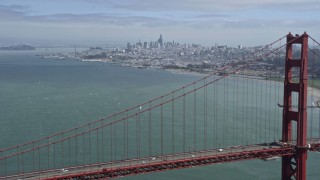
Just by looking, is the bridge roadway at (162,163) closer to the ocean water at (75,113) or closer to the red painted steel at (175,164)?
the red painted steel at (175,164)

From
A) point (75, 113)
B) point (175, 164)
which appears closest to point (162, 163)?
point (175, 164)

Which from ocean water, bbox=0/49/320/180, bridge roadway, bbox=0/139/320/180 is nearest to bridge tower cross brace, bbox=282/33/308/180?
bridge roadway, bbox=0/139/320/180

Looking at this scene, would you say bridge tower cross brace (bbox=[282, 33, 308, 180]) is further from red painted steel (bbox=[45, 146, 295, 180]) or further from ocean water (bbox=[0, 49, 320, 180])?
ocean water (bbox=[0, 49, 320, 180])

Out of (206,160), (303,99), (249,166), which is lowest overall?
(249,166)

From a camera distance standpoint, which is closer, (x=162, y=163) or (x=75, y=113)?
(x=162, y=163)

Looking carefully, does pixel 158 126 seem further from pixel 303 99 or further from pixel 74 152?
pixel 303 99

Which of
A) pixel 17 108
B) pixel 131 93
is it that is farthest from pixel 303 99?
pixel 131 93

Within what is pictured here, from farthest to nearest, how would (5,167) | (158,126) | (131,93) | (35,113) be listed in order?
1. (131,93)
2. (35,113)
3. (158,126)
4. (5,167)

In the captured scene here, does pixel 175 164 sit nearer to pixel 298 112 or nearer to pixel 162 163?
pixel 162 163

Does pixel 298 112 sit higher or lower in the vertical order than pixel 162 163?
higher
